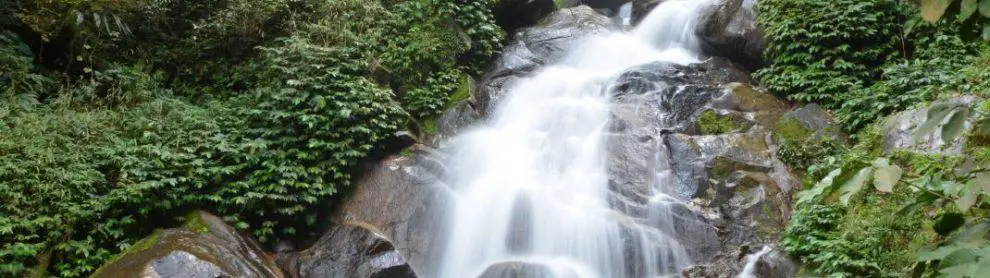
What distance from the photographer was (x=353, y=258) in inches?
265

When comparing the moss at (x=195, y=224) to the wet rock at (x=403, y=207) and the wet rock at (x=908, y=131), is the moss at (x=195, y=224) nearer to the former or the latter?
the wet rock at (x=403, y=207)

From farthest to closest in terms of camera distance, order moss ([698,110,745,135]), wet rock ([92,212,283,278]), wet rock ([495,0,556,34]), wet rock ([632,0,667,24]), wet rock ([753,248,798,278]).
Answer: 1. wet rock ([632,0,667,24])
2. wet rock ([495,0,556,34])
3. moss ([698,110,745,135])
4. wet rock ([753,248,798,278])
5. wet rock ([92,212,283,278])

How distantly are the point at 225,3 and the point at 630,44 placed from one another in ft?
28.1


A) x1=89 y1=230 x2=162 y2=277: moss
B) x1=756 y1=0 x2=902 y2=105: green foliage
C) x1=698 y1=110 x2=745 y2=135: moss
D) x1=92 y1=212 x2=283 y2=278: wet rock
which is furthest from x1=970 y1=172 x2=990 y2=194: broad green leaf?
x1=756 y1=0 x2=902 y2=105: green foliage

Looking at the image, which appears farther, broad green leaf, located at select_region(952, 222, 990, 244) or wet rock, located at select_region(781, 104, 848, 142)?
wet rock, located at select_region(781, 104, 848, 142)

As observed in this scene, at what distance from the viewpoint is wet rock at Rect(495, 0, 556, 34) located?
524 inches

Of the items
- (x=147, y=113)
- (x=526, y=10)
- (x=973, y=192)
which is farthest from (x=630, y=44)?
(x=973, y=192)

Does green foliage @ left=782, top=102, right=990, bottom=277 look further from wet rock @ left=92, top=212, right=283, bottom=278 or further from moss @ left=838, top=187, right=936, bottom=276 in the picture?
wet rock @ left=92, top=212, right=283, bottom=278

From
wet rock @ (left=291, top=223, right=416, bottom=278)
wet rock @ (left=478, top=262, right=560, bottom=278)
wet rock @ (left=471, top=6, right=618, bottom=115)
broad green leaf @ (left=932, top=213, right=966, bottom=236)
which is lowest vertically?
wet rock @ (left=478, top=262, right=560, bottom=278)

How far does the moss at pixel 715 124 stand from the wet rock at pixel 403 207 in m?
4.06

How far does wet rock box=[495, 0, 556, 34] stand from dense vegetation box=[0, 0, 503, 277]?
6.07 feet

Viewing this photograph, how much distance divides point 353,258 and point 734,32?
26.1ft

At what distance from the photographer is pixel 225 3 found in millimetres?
10039

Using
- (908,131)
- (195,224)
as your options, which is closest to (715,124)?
(908,131)
